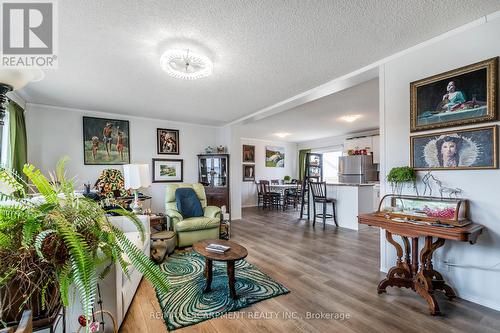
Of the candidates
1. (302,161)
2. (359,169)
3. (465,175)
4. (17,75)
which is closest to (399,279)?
(465,175)

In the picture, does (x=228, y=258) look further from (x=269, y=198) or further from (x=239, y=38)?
(x=269, y=198)

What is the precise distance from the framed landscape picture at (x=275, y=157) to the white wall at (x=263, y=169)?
0.13m

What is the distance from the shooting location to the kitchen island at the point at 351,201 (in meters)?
4.68

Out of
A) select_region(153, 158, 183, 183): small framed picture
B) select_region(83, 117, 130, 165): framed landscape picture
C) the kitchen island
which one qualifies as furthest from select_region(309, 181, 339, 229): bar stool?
select_region(83, 117, 130, 165): framed landscape picture

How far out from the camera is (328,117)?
521 centimetres

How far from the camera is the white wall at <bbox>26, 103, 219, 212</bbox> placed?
13.2 ft

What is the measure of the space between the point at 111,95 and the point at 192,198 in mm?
2126

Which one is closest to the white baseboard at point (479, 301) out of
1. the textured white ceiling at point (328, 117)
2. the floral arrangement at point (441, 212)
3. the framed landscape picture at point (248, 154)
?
the floral arrangement at point (441, 212)

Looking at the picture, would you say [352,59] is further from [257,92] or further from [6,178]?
[6,178]

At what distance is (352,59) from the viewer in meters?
2.53

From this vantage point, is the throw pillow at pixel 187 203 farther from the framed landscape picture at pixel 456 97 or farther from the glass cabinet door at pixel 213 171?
the framed landscape picture at pixel 456 97

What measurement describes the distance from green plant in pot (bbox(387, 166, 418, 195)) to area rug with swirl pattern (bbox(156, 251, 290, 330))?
163 centimetres

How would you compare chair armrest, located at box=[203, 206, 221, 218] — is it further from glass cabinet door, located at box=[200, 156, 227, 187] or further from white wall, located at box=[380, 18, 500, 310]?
white wall, located at box=[380, 18, 500, 310]

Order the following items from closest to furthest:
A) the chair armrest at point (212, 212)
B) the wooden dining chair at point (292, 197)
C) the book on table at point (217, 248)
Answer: the book on table at point (217, 248) < the chair armrest at point (212, 212) < the wooden dining chair at point (292, 197)
